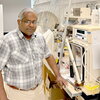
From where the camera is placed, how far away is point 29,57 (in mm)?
1584

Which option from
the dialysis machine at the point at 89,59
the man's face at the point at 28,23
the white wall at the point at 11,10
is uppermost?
the white wall at the point at 11,10

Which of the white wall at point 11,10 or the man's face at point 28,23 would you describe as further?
the white wall at point 11,10

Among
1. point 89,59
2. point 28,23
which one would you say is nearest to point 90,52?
Answer: point 89,59

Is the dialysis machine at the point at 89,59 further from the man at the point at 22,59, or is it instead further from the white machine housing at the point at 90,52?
the man at the point at 22,59

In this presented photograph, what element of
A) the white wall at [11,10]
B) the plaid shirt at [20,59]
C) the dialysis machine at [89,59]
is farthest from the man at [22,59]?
the white wall at [11,10]

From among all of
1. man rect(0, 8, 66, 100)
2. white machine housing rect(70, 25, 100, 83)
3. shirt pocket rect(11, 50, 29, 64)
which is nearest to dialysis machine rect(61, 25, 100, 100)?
white machine housing rect(70, 25, 100, 83)

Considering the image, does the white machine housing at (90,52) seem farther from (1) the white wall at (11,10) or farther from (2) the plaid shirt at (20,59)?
(1) the white wall at (11,10)

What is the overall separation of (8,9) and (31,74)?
5972mm

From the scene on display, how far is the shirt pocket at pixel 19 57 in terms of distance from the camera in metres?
1.52

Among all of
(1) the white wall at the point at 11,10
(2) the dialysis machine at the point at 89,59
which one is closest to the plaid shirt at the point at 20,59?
(2) the dialysis machine at the point at 89,59

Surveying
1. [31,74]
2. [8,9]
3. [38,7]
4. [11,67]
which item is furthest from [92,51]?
[8,9]

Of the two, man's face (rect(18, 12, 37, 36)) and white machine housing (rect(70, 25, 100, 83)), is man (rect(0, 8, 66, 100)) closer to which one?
man's face (rect(18, 12, 37, 36))

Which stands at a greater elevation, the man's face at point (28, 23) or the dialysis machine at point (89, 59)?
the man's face at point (28, 23)

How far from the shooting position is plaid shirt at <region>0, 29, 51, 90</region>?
1483 millimetres
